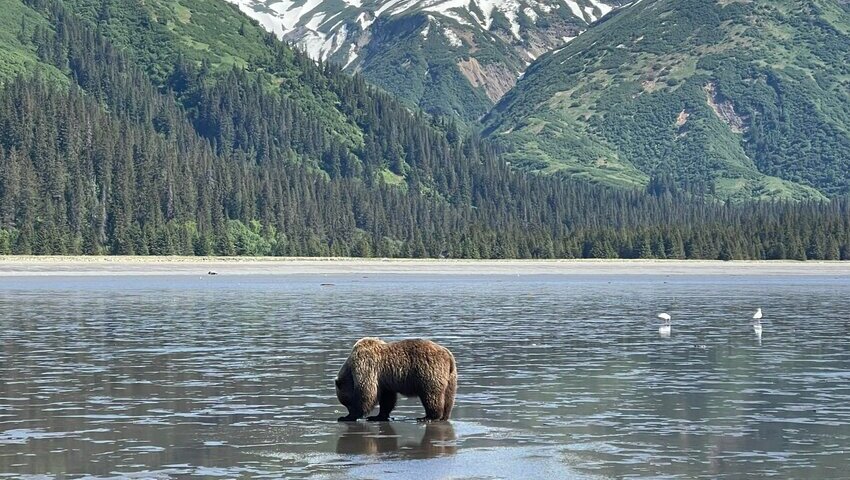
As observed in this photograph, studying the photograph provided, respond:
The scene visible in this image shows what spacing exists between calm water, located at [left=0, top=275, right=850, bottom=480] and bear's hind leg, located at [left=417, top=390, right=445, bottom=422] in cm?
35

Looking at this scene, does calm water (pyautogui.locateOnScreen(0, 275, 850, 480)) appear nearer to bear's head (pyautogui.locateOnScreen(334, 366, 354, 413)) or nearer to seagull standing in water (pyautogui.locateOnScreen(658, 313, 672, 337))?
bear's head (pyautogui.locateOnScreen(334, 366, 354, 413))

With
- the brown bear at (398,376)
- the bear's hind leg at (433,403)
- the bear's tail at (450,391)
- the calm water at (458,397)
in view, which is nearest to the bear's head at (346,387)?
the brown bear at (398,376)

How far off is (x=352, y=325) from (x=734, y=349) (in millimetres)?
18635

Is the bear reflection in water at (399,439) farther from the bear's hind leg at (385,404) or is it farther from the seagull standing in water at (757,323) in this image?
the seagull standing in water at (757,323)

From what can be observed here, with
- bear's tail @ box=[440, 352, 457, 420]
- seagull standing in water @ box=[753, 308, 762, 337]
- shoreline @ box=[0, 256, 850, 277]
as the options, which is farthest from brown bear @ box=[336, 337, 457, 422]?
shoreline @ box=[0, 256, 850, 277]

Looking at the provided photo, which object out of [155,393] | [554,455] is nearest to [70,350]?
[155,393]

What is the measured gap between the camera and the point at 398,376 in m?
29.3

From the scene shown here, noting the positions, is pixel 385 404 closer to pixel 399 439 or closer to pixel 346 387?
pixel 346 387

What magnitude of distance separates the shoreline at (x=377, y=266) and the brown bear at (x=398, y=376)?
354ft

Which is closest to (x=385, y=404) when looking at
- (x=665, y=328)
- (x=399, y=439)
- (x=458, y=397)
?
(x=399, y=439)

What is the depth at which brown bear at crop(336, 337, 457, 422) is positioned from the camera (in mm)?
29047

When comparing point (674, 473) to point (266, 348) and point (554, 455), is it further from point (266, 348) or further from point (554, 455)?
point (266, 348)

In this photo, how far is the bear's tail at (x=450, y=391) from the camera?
29.3 metres

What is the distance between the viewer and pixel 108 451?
26.4 m
